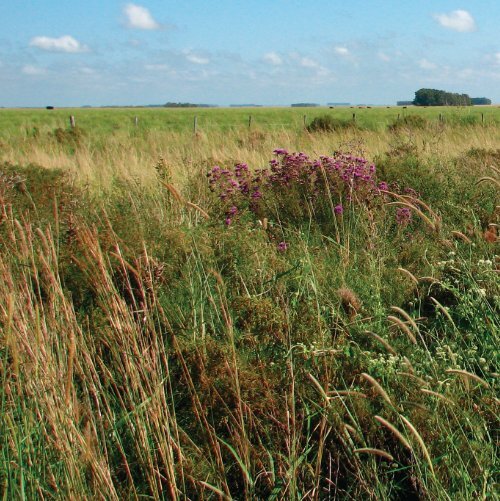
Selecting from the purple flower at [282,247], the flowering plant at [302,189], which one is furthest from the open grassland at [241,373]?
the flowering plant at [302,189]

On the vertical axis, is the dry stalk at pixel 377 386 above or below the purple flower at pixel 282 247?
above

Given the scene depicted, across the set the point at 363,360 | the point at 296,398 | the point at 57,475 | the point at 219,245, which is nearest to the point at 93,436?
the point at 57,475

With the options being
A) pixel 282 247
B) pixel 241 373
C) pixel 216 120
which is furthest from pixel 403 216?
pixel 216 120

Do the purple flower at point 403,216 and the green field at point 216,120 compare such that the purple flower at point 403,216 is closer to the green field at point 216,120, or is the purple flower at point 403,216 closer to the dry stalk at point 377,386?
the dry stalk at point 377,386

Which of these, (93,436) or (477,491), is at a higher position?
(93,436)

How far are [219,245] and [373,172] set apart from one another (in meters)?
2.97

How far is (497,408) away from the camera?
107 inches

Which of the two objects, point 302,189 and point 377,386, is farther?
point 302,189

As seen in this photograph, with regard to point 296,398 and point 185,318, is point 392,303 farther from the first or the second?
point 296,398

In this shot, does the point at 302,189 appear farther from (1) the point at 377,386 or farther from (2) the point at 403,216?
(1) the point at 377,386

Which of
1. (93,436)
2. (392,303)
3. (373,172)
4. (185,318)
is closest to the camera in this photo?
(93,436)

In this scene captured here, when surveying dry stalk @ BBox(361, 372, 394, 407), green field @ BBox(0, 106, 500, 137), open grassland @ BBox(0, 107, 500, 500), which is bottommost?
open grassland @ BBox(0, 107, 500, 500)

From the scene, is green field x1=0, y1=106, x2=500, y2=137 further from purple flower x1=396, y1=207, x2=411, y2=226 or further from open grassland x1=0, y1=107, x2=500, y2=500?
open grassland x1=0, y1=107, x2=500, y2=500

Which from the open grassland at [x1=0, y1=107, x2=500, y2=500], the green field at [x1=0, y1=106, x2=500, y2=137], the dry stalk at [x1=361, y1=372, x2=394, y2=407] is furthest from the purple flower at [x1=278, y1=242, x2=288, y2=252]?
the green field at [x1=0, y1=106, x2=500, y2=137]
